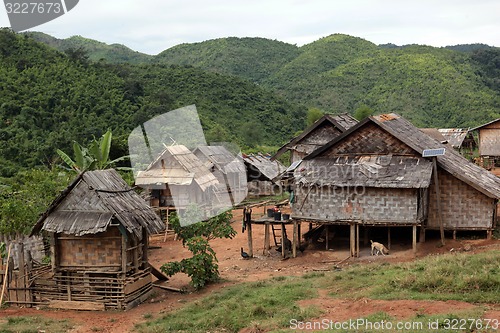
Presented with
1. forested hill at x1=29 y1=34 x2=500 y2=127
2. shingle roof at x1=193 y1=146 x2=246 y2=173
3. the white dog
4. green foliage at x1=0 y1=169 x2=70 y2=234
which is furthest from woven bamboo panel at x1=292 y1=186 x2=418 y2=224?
forested hill at x1=29 y1=34 x2=500 y2=127

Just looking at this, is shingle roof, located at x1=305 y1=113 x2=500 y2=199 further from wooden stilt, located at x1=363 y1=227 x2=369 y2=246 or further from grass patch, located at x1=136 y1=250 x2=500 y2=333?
grass patch, located at x1=136 y1=250 x2=500 y2=333

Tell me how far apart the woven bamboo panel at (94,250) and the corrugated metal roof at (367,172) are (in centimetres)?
751

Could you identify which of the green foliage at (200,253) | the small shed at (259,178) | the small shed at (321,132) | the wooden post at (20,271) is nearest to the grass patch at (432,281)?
the green foliage at (200,253)

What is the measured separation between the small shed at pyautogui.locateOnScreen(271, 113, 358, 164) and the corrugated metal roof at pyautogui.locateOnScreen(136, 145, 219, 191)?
5.24m

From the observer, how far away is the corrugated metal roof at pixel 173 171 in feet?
92.8

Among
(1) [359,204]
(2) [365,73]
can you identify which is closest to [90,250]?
(1) [359,204]

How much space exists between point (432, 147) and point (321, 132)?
30.3 feet

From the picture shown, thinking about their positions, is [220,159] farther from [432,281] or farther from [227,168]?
[432,281]

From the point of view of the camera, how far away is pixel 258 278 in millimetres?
18359

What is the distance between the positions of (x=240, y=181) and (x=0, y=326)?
23493 millimetres

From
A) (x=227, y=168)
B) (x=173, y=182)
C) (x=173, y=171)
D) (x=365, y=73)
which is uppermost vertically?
(x=365, y=73)

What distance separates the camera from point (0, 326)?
46.1 feet

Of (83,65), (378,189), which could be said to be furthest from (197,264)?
(83,65)

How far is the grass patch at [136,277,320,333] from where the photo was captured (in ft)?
43.1
